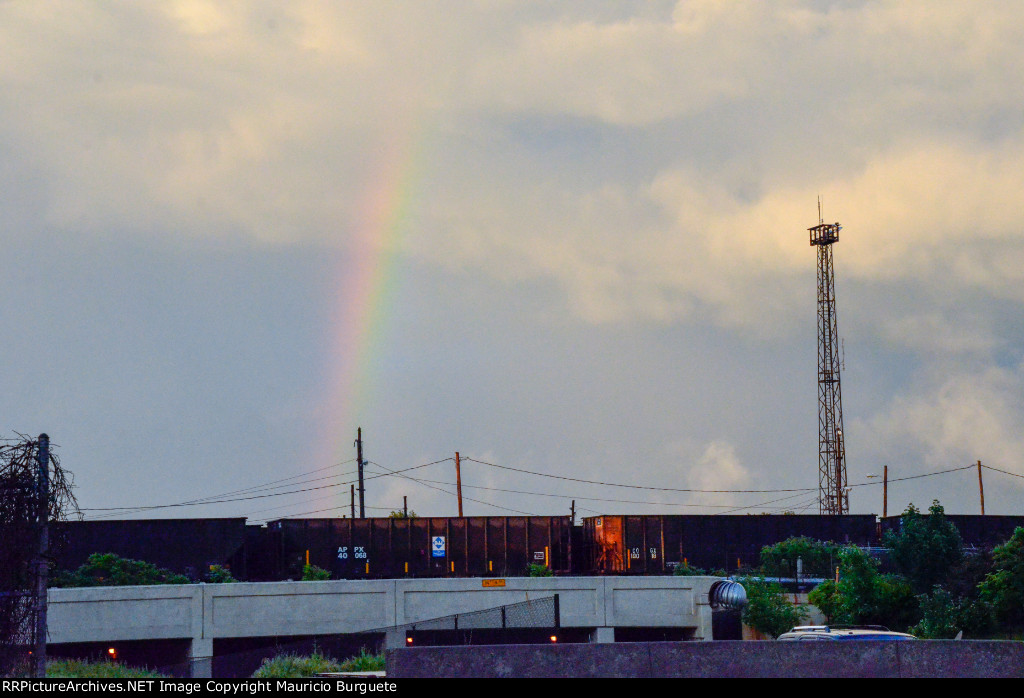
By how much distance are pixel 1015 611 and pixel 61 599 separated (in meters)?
37.4

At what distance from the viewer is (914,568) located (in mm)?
51469

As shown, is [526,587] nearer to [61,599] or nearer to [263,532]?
[263,532]

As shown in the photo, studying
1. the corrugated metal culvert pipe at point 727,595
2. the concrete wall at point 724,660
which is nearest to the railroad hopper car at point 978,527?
the corrugated metal culvert pipe at point 727,595

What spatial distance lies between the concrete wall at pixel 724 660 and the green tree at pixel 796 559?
136 feet

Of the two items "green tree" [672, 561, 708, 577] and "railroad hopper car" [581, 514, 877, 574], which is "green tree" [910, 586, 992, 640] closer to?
"green tree" [672, 561, 708, 577]

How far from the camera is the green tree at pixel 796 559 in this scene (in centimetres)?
5681

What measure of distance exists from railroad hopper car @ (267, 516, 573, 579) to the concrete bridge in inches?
288

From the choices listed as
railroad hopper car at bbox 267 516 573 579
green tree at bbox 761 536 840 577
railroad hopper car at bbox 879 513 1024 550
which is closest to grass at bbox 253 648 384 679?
railroad hopper car at bbox 267 516 573 579

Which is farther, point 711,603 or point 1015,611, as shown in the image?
point 711,603

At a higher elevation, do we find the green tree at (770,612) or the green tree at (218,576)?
the green tree at (218,576)

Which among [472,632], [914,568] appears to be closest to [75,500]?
[472,632]

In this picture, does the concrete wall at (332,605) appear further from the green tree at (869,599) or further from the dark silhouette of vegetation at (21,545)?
the dark silhouette of vegetation at (21,545)
